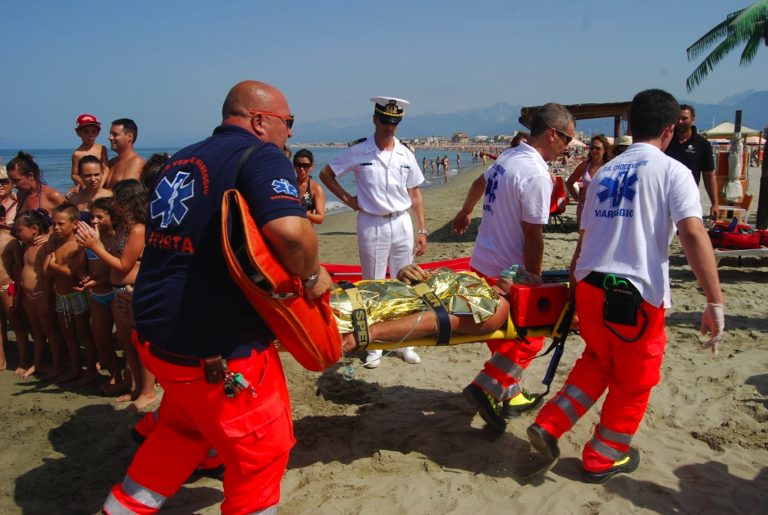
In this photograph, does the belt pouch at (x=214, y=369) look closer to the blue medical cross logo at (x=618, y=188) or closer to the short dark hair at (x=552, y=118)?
the blue medical cross logo at (x=618, y=188)

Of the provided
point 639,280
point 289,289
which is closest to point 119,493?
point 289,289

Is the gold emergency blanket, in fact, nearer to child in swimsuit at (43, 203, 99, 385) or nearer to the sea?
child in swimsuit at (43, 203, 99, 385)

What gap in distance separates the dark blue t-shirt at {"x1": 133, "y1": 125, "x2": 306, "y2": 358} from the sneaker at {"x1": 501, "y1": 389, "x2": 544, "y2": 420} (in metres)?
2.42

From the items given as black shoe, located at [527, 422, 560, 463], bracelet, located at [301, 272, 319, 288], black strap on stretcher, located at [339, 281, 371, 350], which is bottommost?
black shoe, located at [527, 422, 560, 463]

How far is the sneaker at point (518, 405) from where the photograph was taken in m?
4.23

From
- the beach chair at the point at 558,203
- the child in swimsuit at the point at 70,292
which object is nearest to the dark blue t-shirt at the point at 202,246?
the child in swimsuit at the point at 70,292

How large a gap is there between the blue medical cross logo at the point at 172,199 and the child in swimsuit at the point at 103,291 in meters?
2.63

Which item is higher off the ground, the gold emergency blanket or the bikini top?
the bikini top

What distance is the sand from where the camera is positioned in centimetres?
330

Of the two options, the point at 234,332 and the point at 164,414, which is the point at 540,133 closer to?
the point at 234,332

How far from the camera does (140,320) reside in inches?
94.8

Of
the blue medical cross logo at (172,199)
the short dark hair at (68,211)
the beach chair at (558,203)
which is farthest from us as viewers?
the beach chair at (558,203)

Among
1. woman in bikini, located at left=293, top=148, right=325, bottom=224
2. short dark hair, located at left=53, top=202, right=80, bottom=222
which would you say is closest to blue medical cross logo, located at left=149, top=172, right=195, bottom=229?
short dark hair, located at left=53, top=202, right=80, bottom=222

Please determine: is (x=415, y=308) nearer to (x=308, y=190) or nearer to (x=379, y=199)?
(x=379, y=199)
